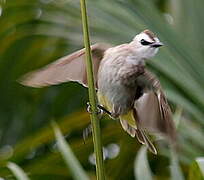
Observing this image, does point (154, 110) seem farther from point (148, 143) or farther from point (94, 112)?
point (94, 112)

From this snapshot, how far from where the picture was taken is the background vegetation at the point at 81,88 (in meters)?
1.35

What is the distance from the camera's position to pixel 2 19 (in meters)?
1.77

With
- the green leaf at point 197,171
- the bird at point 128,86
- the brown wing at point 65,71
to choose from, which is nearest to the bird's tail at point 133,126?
the bird at point 128,86

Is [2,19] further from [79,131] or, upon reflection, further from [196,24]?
[196,24]

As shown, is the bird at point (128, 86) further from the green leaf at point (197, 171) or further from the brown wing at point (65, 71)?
the green leaf at point (197, 171)

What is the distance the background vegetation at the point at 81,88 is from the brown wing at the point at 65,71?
18 centimetres

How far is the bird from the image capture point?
1.13 meters

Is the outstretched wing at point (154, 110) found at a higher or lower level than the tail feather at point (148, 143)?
higher

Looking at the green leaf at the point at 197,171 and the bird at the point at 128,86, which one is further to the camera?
the bird at the point at 128,86

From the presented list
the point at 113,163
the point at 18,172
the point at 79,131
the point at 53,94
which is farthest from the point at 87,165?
the point at 18,172

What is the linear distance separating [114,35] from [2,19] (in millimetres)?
411

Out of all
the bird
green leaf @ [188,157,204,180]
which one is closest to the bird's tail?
the bird

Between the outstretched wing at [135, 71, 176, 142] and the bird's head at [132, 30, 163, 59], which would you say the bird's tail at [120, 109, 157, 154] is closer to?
the outstretched wing at [135, 71, 176, 142]

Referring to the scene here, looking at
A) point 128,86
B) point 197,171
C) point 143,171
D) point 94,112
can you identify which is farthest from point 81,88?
point 94,112
